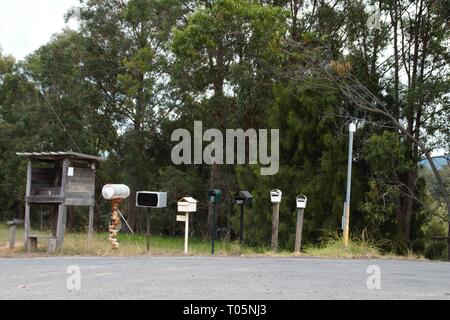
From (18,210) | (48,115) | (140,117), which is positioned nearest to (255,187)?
(140,117)

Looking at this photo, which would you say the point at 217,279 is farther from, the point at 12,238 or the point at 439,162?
the point at 439,162

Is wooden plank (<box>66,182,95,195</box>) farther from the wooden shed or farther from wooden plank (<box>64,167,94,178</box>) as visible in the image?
wooden plank (<box>64,167,94,178</box>)

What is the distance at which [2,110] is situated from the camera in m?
49.0

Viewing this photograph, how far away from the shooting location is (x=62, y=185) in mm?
17000

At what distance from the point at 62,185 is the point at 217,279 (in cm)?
816

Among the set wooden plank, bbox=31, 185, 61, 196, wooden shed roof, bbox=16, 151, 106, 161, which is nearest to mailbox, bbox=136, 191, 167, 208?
wooden shed roof, bbox=16, 151, 106, 161

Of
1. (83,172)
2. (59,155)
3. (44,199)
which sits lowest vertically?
(44,199)
